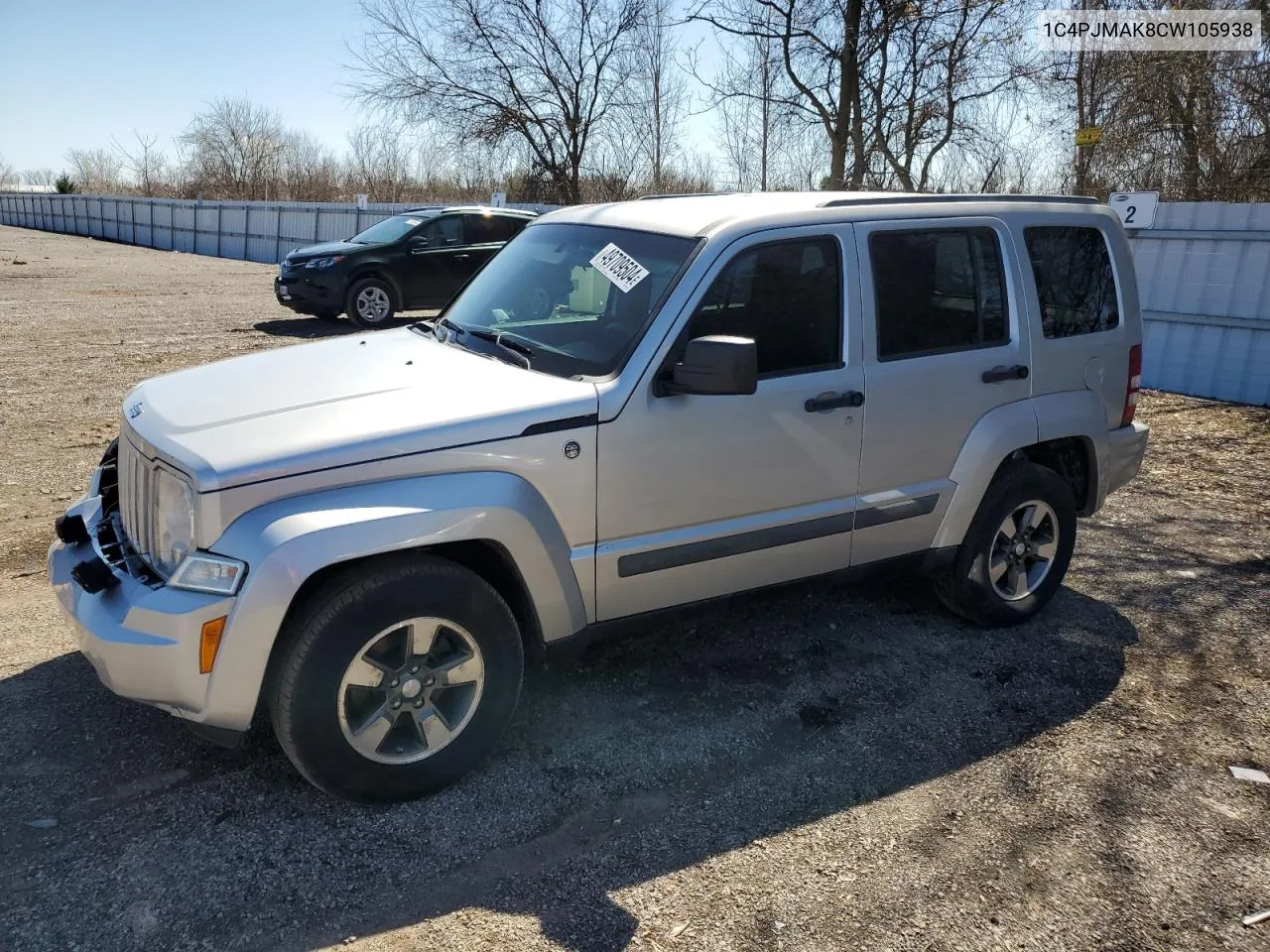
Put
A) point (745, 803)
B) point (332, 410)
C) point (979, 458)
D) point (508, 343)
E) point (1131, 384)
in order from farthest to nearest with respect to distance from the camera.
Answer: point (1131, 384) < point (979, 458) < point (508, 343) < point (745, 803) < point (332, 410)

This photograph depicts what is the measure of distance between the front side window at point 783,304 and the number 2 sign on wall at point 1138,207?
7.90 metres

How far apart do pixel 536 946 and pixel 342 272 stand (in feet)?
39.8

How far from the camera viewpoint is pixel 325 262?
13.4 m

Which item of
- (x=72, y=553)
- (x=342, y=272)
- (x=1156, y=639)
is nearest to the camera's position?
(x=72, y=553)

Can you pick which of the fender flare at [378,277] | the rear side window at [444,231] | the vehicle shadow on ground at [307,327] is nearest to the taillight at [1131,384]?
the vehicle shadow on ground at [307,327]

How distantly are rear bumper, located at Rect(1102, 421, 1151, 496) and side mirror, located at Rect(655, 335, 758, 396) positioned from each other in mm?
2440

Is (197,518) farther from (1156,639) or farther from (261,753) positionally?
(1156,639)

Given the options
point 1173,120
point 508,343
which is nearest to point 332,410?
point 508,343

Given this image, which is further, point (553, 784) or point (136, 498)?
point (553, 784)

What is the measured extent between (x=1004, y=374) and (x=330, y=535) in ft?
9.82

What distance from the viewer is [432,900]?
9.16ft

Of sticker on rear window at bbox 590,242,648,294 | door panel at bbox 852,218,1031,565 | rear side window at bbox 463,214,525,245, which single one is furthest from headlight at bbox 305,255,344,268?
door panel at bbox 852,218,1031,565

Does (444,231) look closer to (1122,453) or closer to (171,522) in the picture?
(1122,453)

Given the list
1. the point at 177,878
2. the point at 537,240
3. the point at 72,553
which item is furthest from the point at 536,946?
the point at 537,240
